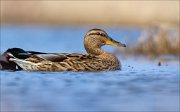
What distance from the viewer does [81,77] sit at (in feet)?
41.7

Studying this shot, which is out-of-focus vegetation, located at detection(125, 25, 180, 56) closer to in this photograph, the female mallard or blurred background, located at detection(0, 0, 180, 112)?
blurred background, located at detection(0, 0, 180, 112)

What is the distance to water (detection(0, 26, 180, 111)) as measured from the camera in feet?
32.8

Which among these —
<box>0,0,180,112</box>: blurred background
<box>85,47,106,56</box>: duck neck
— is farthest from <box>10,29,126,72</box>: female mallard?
<box>85,47,106,56</box>: duck neck

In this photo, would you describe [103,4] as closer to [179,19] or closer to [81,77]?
[179,19]

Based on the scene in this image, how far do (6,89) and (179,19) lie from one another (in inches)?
586

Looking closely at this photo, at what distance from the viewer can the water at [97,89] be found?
9992mm

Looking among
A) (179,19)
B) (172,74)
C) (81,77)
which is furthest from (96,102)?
(179,19)

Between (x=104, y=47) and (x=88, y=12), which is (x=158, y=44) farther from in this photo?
(x=88, y=12)

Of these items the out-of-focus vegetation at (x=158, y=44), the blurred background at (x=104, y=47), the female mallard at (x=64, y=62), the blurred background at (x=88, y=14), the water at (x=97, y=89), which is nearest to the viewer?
the water at (x=97, y=89)

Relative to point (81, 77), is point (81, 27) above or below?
above

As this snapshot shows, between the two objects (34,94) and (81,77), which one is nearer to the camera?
(34,94)

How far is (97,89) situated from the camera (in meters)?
11.3

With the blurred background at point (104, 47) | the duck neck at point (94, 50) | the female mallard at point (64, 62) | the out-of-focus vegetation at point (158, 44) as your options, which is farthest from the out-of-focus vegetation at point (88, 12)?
the female mallard at point (64, 62)

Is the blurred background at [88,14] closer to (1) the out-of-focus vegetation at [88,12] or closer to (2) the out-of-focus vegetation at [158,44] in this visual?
(1) the out-of-focus vegetation at [88,12]
